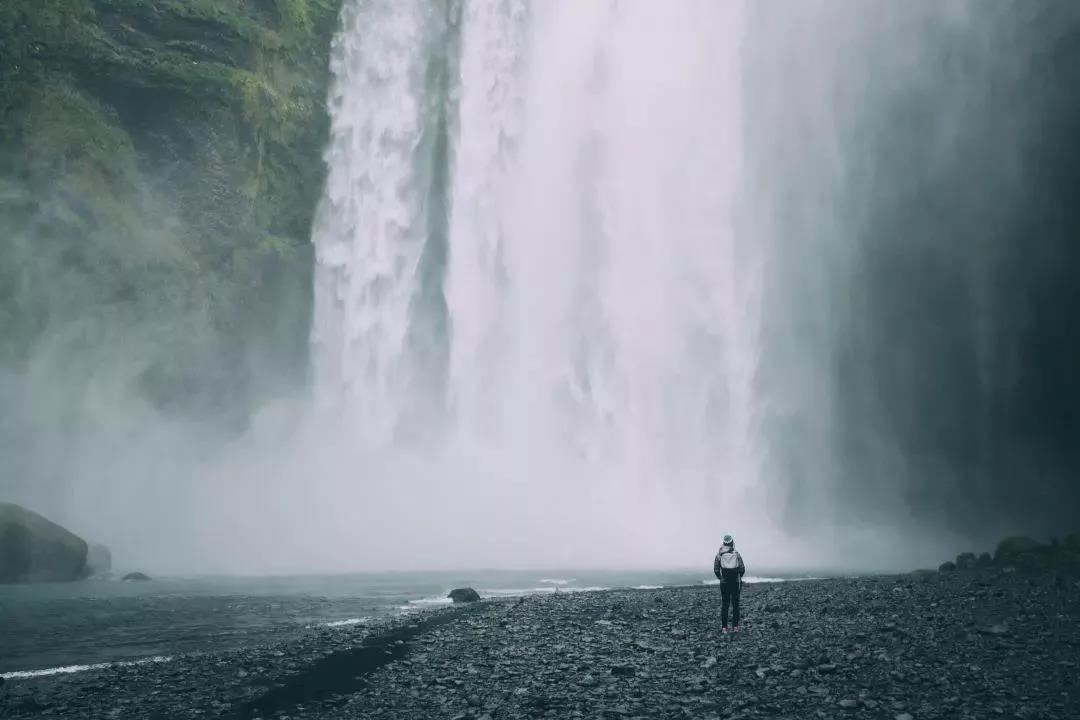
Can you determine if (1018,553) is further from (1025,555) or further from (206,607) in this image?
(206,607)

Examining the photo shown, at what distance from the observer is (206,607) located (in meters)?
20.9

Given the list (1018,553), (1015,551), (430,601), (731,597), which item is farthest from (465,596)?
(1015,551)

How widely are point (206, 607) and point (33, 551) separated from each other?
1137 cm

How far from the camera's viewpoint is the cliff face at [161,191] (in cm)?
3956

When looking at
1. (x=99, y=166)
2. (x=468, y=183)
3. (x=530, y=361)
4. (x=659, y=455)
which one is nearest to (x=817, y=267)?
(x=659, y=455)

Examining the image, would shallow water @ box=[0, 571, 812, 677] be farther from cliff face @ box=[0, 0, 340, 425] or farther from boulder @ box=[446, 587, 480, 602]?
cliff face @ box=[0, 0, 340, 425]

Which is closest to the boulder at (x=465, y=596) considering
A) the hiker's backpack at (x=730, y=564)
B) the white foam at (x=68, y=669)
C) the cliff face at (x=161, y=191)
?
the white foam at (x=68, y=669)

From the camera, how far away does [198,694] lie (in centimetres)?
1120

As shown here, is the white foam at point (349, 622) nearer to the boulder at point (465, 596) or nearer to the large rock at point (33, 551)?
the boulder at point (465, 596)

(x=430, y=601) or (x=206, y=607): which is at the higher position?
(x=430, y=601)

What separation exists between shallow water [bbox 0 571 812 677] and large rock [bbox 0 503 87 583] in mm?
1702

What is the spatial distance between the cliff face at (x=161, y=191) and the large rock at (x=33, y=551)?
1299 cm

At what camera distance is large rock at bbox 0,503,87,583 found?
2775 cm

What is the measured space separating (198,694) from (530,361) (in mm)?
34348
